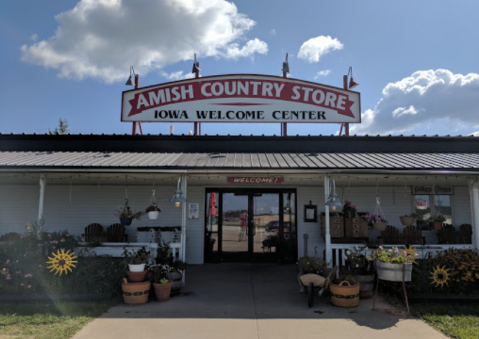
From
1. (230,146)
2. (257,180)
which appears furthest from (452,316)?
(230,146)

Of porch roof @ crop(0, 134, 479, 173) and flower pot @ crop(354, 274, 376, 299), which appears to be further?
porch roof @ crop(0, 134, 479, 173)

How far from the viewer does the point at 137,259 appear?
6.69m

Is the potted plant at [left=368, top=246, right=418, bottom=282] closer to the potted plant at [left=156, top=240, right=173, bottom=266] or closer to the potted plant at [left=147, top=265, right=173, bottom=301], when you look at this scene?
the potted plant at [left=147, top=265, right=173, bottom=301]

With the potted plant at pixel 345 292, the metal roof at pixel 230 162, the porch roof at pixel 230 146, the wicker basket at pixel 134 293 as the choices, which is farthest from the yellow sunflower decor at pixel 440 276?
the wicker basket at pixel 134 293

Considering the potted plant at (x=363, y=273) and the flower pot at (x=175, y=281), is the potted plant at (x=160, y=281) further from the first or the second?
the potted plant at (x=363, y=273)

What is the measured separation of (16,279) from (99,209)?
13.4 ft

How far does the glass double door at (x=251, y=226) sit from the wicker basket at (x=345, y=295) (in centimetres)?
430

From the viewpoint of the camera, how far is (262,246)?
10594mm

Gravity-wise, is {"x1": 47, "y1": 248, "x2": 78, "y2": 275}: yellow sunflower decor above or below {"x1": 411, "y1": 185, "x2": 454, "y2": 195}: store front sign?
below

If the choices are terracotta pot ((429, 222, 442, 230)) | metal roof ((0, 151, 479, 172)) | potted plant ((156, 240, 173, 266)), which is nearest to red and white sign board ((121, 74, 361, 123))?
metal roof ((0, 151, 479, 172))

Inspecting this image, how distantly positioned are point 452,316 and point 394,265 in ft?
3.98

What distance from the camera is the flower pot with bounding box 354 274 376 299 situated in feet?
21.8

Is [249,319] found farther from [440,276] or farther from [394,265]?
[440,276]

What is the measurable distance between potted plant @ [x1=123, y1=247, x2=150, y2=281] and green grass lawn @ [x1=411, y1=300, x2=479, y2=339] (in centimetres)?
512
